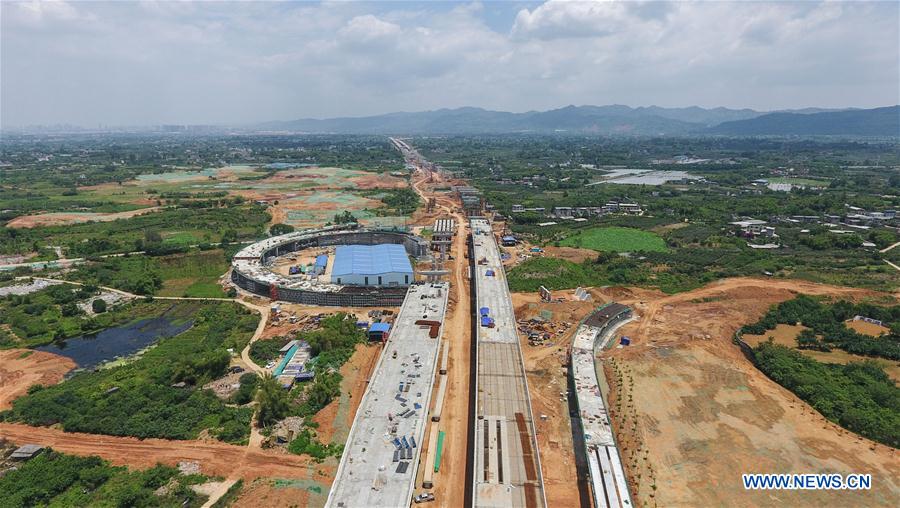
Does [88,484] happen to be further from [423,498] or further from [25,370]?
[25,370]

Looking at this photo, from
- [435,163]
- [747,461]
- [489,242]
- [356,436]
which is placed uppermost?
[435,163]

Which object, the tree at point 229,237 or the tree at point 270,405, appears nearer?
the tree at point 270,405

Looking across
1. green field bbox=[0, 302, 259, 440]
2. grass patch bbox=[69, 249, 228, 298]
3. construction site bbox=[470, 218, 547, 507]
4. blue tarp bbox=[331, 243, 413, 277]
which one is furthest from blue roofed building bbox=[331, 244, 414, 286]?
green field bbox=[0, 302, 259, 440]

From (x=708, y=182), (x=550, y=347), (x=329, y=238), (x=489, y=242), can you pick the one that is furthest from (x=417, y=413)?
(x=708, y=182)

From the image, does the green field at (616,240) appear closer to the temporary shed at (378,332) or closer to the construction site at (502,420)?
the construction site at (502,420)

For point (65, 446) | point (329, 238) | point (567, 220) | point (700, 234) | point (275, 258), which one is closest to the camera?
point (65, 446)

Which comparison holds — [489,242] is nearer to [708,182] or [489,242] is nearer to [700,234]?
[700,234]

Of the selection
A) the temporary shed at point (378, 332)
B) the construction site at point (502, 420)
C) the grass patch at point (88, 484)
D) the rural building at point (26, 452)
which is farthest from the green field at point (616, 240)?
the rural building at point (26, 452)
